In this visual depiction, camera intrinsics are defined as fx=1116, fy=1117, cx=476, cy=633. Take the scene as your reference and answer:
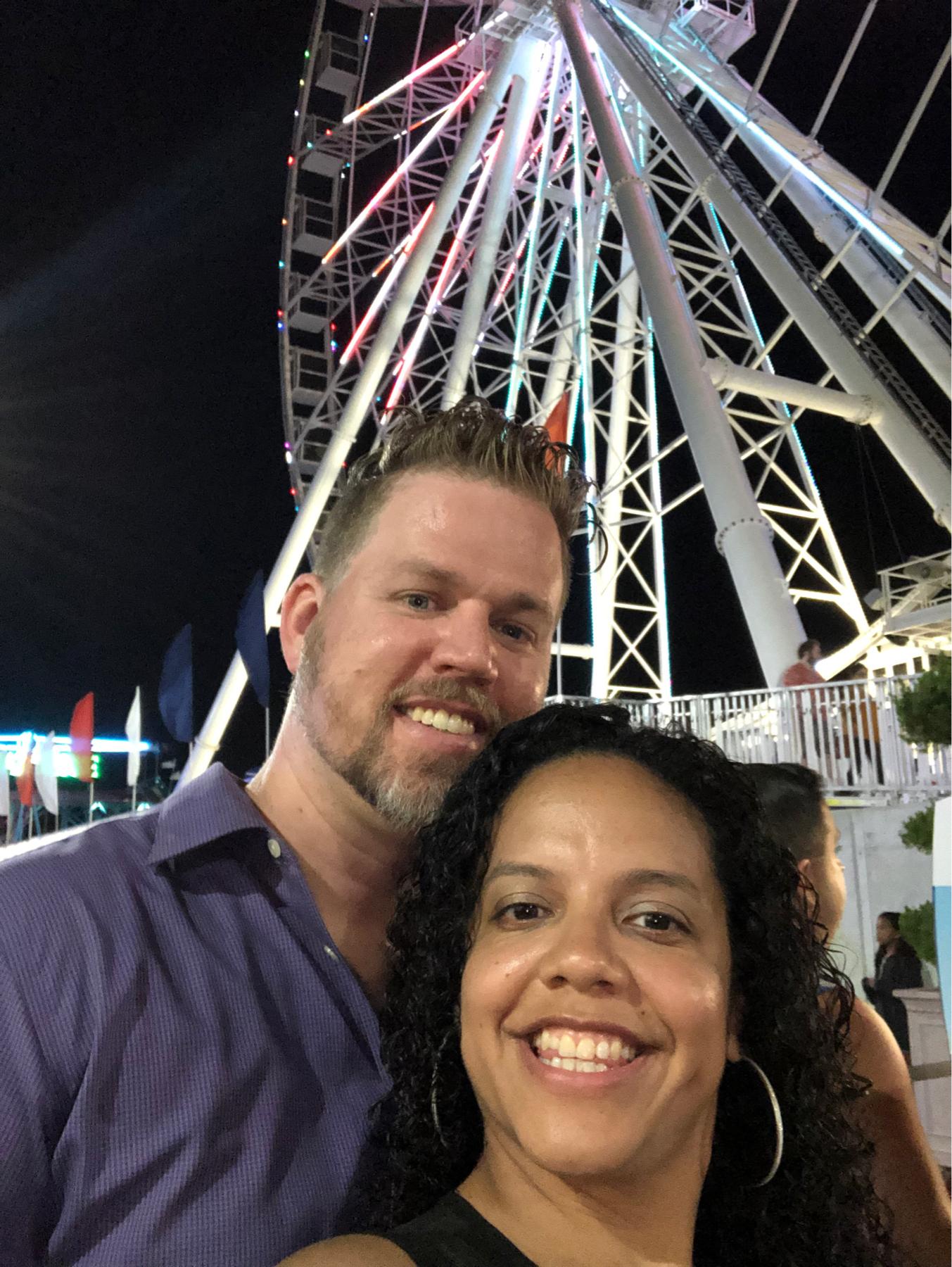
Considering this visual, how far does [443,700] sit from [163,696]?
17454mm

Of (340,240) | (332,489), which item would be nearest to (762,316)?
(340,240)

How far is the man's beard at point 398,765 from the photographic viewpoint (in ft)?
7.20

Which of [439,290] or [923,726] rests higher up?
[439,290]

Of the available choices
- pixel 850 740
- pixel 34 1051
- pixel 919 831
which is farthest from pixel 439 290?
pixel 34 1051

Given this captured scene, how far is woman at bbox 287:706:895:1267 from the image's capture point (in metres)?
1.54

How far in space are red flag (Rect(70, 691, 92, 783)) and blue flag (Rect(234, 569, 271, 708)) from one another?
6441mm

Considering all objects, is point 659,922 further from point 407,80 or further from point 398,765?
point 407,80

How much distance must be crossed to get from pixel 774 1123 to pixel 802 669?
5813 millimetres

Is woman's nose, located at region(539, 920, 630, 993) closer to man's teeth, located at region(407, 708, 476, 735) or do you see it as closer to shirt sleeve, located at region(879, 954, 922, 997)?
man's teeth, located at region(407, 708, 476, 735)

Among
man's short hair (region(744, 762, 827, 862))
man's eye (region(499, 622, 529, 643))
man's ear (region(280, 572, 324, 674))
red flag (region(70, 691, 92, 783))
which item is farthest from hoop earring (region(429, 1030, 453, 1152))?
red flag (region(70, 691, 92, 783))

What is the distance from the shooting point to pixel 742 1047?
6.08 feet

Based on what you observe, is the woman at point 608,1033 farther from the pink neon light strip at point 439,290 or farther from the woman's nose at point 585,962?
the pink neon light strip at point 439,290

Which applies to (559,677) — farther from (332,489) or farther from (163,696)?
(163,696)

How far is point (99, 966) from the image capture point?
1.77m
